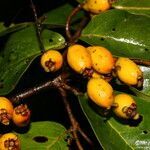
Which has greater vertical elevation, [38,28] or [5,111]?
[38,28]

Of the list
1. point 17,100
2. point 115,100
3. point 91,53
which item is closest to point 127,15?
point 91,53

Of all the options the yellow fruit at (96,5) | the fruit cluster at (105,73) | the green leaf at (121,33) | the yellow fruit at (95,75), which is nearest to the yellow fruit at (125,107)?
the fruit cluster at (105,73)

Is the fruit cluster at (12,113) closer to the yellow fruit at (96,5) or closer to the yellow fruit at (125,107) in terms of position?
the yellow fruit at (125,107)

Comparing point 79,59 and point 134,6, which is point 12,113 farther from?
point 134,6

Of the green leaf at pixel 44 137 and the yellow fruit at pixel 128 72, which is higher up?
the yellow fruit at pixel 128 72

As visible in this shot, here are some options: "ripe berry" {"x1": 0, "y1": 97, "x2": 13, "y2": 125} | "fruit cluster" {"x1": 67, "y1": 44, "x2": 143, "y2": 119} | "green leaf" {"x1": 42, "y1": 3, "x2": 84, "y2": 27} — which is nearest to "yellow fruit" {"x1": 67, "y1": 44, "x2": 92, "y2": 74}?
"fruit cluster" {"x1": 67, "y1": 44, "x2": 143, "y2": 119}

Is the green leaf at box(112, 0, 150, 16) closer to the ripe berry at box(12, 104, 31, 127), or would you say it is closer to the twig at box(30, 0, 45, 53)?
the twig at box(30, 0, 45, 53)

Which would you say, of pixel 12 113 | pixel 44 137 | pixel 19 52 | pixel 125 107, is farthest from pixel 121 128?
pixel 19 52
